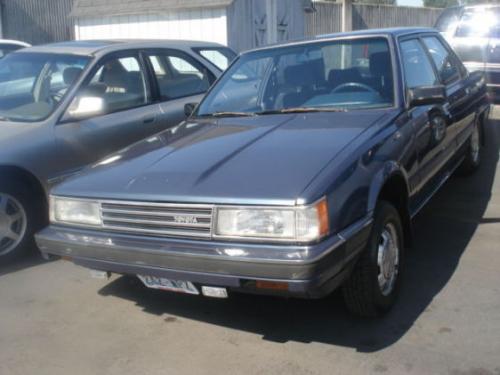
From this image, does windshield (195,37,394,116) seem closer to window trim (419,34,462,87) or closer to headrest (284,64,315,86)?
headrest (284,64,315,86)

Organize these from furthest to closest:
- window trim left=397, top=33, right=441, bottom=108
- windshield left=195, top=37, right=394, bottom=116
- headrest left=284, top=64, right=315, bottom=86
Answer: headrest left=284, top=64, right=315, bottom=86 < windshield left=195, top=37, right=394, bottom=116 < window trim left=397, top=33, right=441, bottom=108

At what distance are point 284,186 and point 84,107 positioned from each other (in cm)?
272

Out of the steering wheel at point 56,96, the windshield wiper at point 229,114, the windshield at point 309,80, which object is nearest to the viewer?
the windshield at point 309,80

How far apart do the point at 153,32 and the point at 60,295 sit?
1216 cm

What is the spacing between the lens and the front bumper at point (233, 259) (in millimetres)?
3004

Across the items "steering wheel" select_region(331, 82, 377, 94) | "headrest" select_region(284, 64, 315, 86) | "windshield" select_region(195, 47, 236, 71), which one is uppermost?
"windshield" select_region(195, 47, 236, 71)

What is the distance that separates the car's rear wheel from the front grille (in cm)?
166

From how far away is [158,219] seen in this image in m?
3.35

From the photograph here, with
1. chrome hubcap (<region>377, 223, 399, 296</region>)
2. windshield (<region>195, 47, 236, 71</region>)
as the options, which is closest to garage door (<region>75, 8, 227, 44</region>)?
windshield (<region>195, 47, 236, 71</region>)

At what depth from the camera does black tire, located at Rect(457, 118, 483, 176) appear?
6654 mm

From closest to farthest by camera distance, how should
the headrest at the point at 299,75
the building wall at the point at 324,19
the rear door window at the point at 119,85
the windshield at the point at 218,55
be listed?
the headrest at the point at 299,75 < the rear door window at the point at 119,85 < the windshield at the point at 218,55 < the building wall at the point at 324,19

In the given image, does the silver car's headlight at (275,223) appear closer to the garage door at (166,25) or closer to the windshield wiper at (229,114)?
the windshield wiper at (229,114)

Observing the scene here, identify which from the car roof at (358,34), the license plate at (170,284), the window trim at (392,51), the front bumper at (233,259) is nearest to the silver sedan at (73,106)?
the window trim at (392,51)

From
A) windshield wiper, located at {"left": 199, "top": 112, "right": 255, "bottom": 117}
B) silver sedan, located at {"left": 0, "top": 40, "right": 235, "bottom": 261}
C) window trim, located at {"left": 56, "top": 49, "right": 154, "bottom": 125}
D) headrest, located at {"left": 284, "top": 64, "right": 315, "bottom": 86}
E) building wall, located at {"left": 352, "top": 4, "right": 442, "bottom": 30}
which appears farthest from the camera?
building wall, located at {"left": 352, "top": 4, "right": 442, "bottom": 30}
